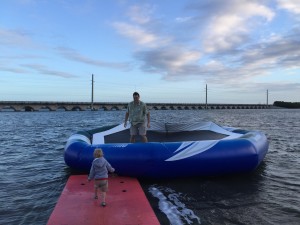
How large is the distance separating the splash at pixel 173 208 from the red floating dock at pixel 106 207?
385 millimetres

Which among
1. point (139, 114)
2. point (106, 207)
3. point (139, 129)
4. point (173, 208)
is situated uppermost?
point (139, 114)

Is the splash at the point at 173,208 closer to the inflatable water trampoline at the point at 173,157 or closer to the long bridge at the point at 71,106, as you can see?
the inflatable water trampoline at the point at 173,157

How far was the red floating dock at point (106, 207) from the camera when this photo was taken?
5184mm

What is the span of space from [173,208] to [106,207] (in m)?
1.28

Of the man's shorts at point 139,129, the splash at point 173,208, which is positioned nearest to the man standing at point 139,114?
the man's shorts at point 139,129

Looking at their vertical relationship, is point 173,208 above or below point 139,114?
below

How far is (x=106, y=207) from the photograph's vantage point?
5785mm

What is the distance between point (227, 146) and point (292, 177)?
7.04ft

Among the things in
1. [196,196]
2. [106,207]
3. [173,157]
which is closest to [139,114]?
[173,157]

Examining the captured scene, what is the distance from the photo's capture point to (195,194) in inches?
280

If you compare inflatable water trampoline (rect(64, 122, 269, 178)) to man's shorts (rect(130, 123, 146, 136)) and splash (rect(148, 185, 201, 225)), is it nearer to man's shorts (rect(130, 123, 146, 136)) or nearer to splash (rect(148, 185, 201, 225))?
splash (rect(148, 185, 201, 225))

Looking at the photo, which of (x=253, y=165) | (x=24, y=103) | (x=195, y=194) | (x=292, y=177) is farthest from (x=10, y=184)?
(x=24, y=103)

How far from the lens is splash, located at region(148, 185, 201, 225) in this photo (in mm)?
5684

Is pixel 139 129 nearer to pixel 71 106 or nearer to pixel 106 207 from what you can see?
pixel 106 207
